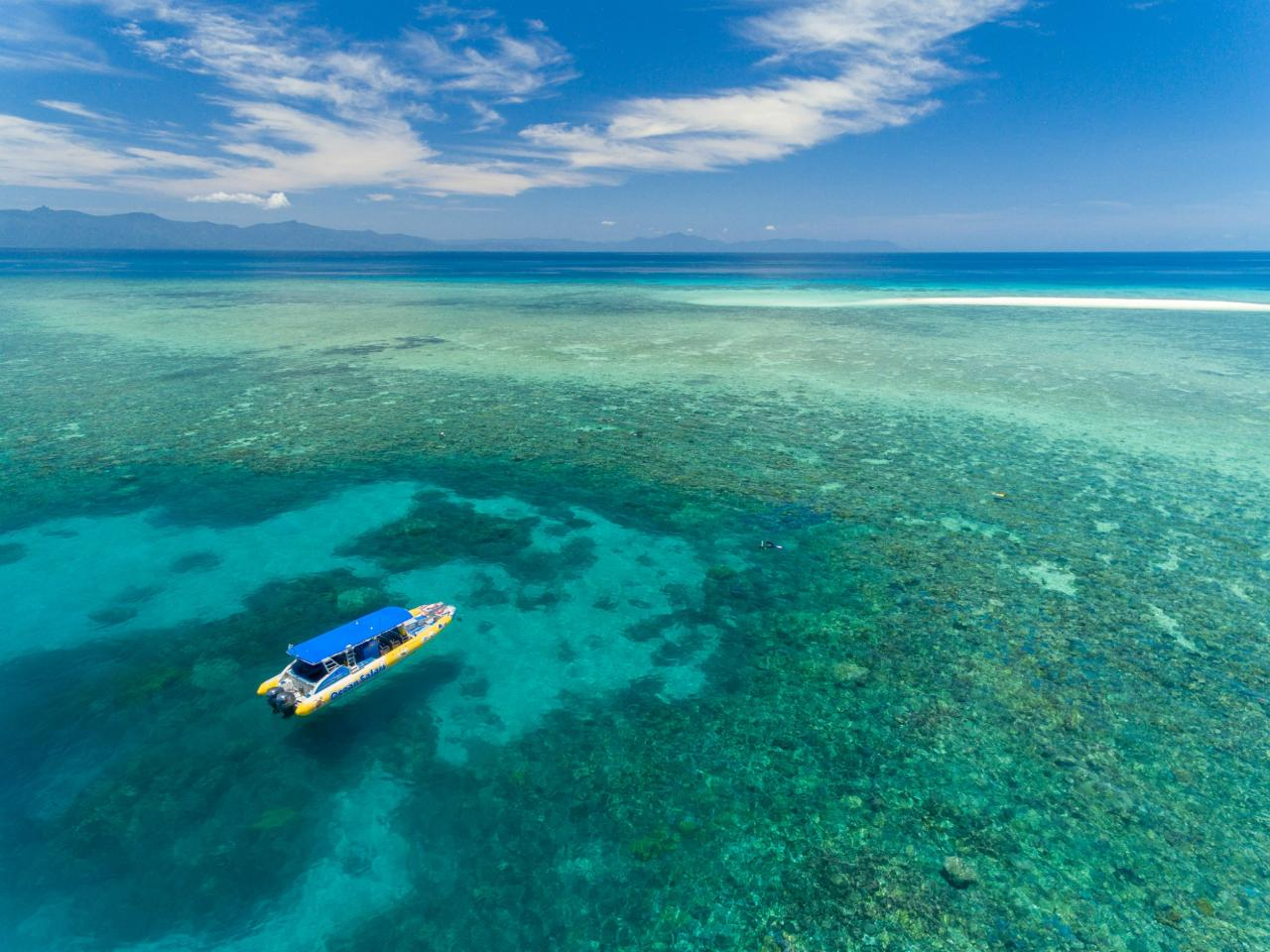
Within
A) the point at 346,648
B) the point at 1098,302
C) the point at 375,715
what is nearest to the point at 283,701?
the point at 346,648

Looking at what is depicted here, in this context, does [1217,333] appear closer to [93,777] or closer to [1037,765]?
[1037,765]

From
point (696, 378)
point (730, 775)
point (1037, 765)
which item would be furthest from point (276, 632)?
point (696, 378)

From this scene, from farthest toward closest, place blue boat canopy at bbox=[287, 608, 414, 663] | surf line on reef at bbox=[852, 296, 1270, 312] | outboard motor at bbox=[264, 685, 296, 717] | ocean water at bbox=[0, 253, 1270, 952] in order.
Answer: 1. surf line on reef at bbox=[852, 296, 1270, 312]
2. blue boat canopy at bbox=[287, 608, 414, 663]
3. outboard motor at bbox=[264, 685, 296, 717]
4. ocean water at bbox=[0, 253, 1270, 952]

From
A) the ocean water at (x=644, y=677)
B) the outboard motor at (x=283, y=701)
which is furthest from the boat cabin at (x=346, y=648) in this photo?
the ocean water at (x=644, y=677)

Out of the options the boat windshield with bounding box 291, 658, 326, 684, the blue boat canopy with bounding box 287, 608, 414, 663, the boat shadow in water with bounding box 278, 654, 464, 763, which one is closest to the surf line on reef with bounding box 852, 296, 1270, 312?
the blue boat canopy with bounding box 287, 608, 414, 663

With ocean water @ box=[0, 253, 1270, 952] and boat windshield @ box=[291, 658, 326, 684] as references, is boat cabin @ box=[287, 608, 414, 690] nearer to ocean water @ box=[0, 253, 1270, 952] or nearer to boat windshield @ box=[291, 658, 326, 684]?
boat windshield @ box=[291, 658, 326, 684]

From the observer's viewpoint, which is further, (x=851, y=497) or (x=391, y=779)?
(x=851, y=497)

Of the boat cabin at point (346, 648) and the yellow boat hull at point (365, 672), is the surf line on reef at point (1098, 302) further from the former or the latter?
the boat cabin at point (346, 648)
